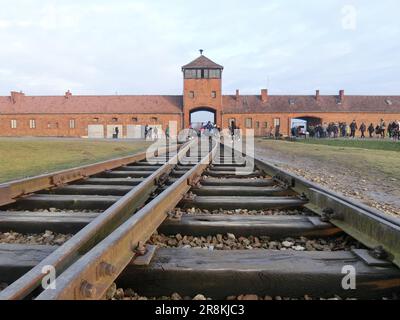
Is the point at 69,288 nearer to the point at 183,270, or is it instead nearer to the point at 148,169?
the point at 183,270

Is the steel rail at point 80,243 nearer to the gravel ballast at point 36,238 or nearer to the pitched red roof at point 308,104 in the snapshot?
the gravel ballast at point 36,238

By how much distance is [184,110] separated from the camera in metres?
52.3

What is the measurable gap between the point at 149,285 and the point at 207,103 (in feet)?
168

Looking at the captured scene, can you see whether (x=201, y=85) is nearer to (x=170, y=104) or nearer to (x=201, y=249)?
(x=170, y=104)

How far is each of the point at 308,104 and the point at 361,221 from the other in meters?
56.4

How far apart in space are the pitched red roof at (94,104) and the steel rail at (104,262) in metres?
50.6

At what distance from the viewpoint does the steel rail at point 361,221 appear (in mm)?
2071

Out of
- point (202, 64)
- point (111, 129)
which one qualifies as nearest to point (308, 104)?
point (202, 64)

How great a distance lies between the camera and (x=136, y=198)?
3521 mm

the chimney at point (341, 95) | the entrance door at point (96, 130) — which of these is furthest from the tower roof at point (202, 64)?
the chimney at point (341, 95)

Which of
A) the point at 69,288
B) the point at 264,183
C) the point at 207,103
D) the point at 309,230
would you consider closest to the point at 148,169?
the point at 264,183

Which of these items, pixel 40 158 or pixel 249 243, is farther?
pixel 40 158

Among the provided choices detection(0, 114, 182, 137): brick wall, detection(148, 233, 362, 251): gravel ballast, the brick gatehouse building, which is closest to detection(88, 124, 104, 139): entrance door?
the brick gatehouse building

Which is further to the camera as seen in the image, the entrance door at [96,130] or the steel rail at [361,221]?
the entrance door at [96,130]
